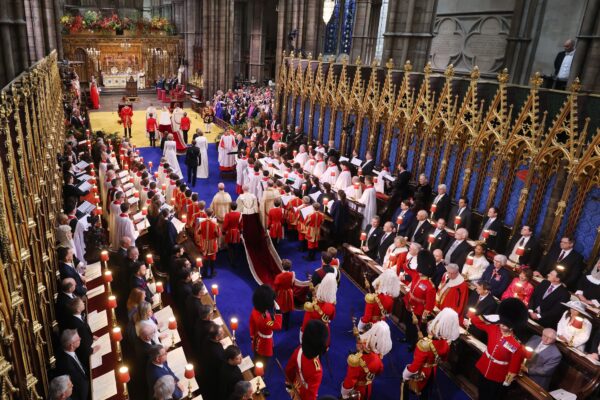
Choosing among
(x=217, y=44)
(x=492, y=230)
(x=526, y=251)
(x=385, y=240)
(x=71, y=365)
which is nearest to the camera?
(x=71, y=365)

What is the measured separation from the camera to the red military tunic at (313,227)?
38.6 feet

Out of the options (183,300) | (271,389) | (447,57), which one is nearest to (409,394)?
(271,389)

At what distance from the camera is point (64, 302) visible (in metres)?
6.26

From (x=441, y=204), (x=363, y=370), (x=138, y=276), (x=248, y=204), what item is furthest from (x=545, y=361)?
(x=248, y=204)

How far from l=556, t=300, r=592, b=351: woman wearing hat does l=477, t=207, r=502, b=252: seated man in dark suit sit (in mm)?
3351

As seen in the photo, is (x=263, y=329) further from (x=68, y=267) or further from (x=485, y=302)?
(x=485, y=302)

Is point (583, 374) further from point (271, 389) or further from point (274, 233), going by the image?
point (274, 233)

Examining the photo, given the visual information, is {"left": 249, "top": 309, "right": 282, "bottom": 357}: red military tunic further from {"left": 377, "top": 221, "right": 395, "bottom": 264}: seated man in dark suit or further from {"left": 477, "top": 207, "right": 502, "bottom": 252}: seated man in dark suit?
{"left": 477, "top": 207, "right": 502, "bottom": 252}: seated man in dark suit

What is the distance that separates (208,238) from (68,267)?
373 cm

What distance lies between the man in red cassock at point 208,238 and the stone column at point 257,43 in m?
31.2

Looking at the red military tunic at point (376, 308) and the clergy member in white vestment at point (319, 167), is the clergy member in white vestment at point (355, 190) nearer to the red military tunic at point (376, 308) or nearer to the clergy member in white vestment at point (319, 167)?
the clergy member in white vestment at point (319, 167)

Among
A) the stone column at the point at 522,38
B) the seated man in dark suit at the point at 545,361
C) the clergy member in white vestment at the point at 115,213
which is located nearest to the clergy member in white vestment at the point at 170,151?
the clergy member in white vestment at the point at 115,213

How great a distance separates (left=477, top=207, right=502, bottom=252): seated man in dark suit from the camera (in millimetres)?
10706

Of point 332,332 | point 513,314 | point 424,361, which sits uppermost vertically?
point 513,314
